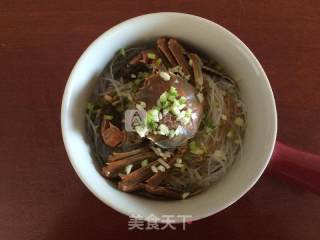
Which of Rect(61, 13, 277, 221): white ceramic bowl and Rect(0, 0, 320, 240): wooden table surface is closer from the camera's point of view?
Rect(61, 13, 277, 221): white ceramic bowl

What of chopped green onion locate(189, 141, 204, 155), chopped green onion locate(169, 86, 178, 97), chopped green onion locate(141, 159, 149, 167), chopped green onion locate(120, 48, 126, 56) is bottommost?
chopped green onion locate(141, 159, 149, 167)

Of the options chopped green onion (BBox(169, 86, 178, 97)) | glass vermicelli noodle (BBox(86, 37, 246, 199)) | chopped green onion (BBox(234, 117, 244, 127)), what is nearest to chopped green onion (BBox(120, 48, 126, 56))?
glass vermicelli noodle (BBox(86, 37, 246, 199))

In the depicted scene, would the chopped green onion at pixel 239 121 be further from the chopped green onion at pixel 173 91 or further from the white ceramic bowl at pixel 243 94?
the chopped green onion at pixel 173 91

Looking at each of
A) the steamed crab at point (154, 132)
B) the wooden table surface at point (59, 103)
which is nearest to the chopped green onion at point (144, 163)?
the steamed crab at point (154, 132)

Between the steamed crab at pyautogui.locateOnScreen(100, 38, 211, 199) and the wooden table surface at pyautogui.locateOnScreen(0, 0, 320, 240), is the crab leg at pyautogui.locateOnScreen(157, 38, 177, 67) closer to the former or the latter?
the steamed crab at pyautogui.locateOnScreen(100, 38, 211, 199)

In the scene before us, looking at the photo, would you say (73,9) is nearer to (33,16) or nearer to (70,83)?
(33,16)
